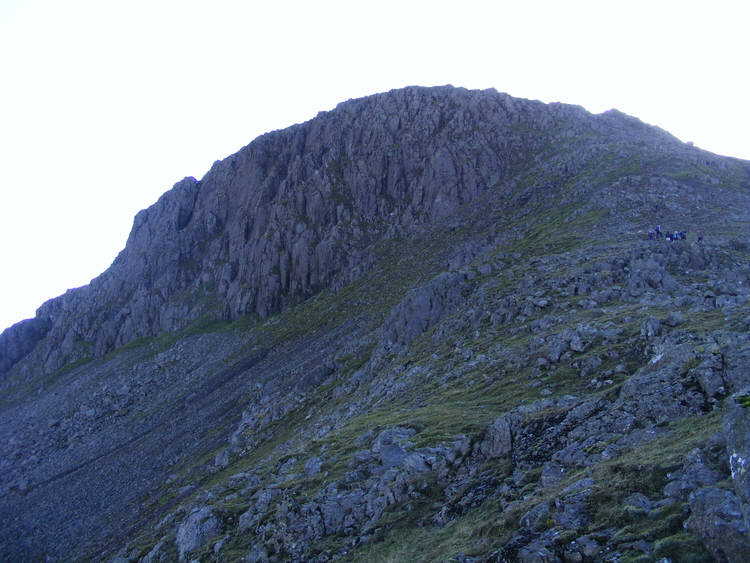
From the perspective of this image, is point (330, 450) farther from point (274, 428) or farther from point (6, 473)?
point (6, 473)

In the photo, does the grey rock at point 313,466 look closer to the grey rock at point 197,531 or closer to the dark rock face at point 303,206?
the grey rock at point 197,531

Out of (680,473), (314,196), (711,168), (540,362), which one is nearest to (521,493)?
(680,473)

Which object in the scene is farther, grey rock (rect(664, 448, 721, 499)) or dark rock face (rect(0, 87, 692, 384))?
dark rock face (rect(0, 87, 692, 384))

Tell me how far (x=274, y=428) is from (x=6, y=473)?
41.6 metres

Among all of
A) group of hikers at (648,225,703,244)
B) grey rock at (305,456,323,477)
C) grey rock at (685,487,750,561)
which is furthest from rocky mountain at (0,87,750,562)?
group of hikers at (648,225,703,244)

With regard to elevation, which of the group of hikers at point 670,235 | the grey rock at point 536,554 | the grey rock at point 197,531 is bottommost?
the grey rock at point 197,531

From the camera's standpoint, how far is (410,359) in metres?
39.6

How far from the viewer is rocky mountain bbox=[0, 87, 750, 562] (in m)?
13.7

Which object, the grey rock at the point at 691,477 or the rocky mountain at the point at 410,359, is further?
the rocky mountain at the point at 410,359

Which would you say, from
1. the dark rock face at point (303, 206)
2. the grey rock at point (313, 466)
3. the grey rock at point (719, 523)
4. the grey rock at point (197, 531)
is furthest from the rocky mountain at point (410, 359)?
the dark rock face at point (303, 206)

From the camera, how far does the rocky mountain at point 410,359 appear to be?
13.7m

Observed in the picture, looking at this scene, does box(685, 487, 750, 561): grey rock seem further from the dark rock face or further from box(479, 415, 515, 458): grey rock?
the dark rock face

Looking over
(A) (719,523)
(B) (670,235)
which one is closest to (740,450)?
(A) (719,523)

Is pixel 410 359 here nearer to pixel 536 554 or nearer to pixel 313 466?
pixel 313 466
